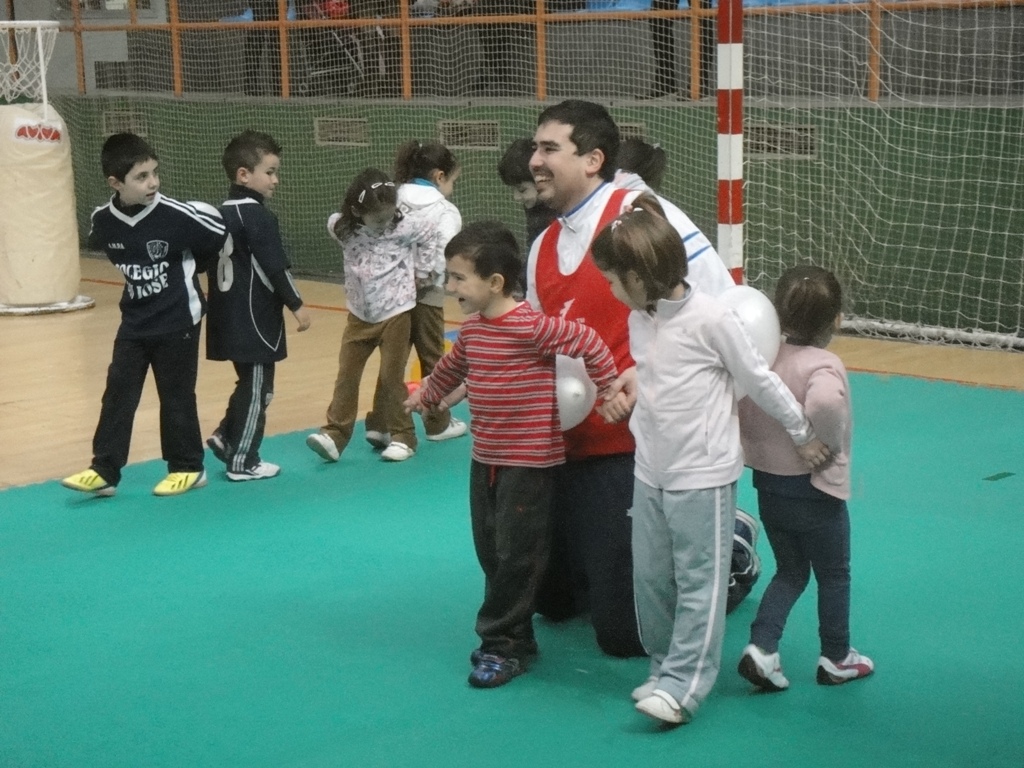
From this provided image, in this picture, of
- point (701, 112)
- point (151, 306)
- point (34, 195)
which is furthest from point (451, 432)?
point (34, 195)

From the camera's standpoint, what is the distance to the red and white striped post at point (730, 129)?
5293mm

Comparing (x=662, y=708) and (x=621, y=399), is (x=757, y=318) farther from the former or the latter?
(x=662, y=708)

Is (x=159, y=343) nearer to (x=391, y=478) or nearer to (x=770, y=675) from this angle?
(x=391, y=478)

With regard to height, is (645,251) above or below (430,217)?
above

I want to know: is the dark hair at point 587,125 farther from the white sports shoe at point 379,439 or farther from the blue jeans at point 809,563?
the white sports shoe at point 379,439

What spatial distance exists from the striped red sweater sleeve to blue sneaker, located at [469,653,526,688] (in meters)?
0.54

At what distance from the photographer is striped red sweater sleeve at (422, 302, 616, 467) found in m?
3.80

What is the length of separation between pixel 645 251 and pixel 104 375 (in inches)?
221

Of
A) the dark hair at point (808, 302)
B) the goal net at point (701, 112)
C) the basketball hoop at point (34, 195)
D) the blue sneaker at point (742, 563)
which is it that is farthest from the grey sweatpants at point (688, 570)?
the basketball hoop at point (34, 195)

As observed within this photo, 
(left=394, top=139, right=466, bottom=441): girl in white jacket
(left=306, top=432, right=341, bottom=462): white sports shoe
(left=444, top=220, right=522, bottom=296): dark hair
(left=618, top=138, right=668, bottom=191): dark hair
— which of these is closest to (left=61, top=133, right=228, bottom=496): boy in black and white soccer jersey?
(left=306, top=432, right=341, bottom=462): white sports shoe

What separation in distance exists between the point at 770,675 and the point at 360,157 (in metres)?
9.42

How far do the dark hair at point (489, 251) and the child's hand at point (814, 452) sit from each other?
3.07ft

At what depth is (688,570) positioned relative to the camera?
3.47m

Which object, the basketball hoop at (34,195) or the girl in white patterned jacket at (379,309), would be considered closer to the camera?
the girl in white patterned jacket at (379,309)
